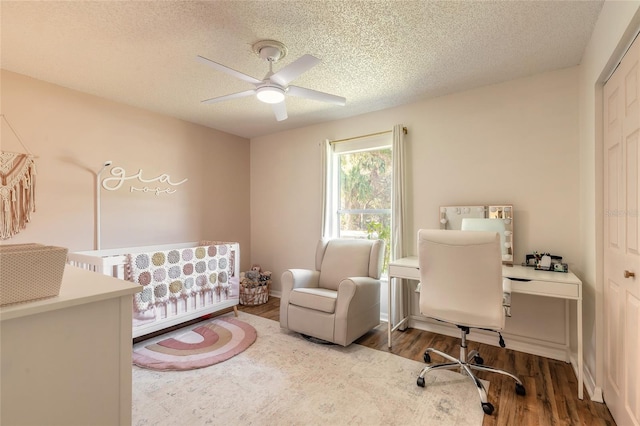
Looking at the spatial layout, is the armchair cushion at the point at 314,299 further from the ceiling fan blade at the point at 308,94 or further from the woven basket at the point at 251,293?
the ceiling fan blade at the point at 308,94

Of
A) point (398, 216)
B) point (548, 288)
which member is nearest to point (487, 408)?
point (548, 288)

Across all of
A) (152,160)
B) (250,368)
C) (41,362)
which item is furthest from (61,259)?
(152,160)

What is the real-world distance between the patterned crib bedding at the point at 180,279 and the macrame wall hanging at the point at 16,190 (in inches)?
39.0

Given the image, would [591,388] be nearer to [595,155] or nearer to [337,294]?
[595,155]

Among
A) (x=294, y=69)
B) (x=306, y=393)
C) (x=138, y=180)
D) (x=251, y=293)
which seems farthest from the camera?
(x=251, y=293)

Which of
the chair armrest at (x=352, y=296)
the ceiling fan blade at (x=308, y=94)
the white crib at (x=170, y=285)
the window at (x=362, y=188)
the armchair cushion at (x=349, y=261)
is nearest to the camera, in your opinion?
the ceiling fan blade at (x=308, y=94)

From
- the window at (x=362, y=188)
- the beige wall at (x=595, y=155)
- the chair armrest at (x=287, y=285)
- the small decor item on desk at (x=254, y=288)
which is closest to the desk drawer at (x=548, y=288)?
the beige wall at (x=595, y=155)

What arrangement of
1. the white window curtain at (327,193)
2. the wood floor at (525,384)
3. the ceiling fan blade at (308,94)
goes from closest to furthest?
1. the wood floor at (525,384)
2. the ceiling fan blade at (308,94)
3. the white window curtain at (327,193)

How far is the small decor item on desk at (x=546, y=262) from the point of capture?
237 cm

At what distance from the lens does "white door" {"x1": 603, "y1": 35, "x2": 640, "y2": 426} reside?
4.77 feet

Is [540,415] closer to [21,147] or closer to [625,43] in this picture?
[625,43]

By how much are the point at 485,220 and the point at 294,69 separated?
216 cm

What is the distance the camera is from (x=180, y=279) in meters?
2.89

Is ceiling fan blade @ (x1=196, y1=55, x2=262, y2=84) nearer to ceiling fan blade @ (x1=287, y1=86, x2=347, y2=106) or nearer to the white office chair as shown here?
ceiling fan blade @ (x1=287, y1=86, x2=347, y2=106)
